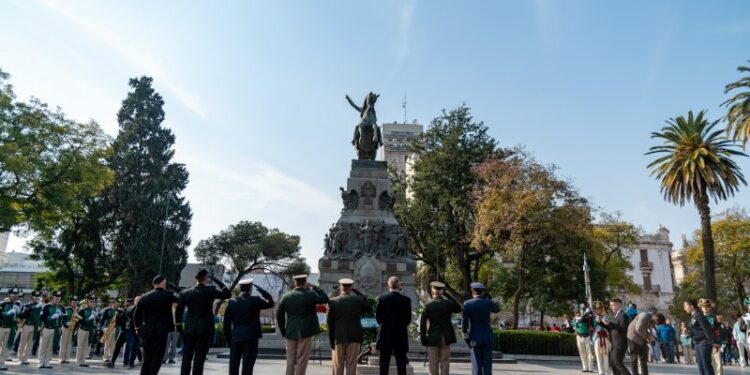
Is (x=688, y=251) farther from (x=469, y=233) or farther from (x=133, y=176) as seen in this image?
(x=133, y=176)

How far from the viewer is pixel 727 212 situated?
4431 cm

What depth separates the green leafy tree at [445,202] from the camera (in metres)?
35.8

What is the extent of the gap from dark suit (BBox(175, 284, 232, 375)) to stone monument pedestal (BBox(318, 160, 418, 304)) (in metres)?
11.8

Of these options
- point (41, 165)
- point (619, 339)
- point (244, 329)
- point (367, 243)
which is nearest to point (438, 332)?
point (244, 329)

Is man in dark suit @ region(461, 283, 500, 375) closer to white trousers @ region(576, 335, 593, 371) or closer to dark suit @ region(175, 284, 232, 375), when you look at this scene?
dark suit @ region(175, 284, 232, 375)

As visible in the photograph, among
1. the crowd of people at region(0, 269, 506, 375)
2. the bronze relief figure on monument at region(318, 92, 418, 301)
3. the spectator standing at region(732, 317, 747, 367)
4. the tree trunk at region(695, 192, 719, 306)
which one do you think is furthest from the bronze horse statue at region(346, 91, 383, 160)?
the tree trunk at region(695, 192, 719, 306)

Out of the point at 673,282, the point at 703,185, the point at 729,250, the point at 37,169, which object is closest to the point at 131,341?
the point at 37,169

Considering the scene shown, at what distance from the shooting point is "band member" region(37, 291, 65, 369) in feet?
41.6

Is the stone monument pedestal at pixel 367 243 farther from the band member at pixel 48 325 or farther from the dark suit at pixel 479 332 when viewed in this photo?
the dark suit at pixel 479 332

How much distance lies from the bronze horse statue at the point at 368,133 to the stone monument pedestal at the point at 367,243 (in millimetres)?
1339

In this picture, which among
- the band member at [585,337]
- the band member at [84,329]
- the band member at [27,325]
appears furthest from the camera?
the band member at [585,337]

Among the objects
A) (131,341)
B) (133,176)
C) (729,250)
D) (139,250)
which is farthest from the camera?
(729,250)

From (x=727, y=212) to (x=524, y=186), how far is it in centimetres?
2613

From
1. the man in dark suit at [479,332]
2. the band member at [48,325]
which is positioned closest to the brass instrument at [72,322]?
the band member at [48,325]
